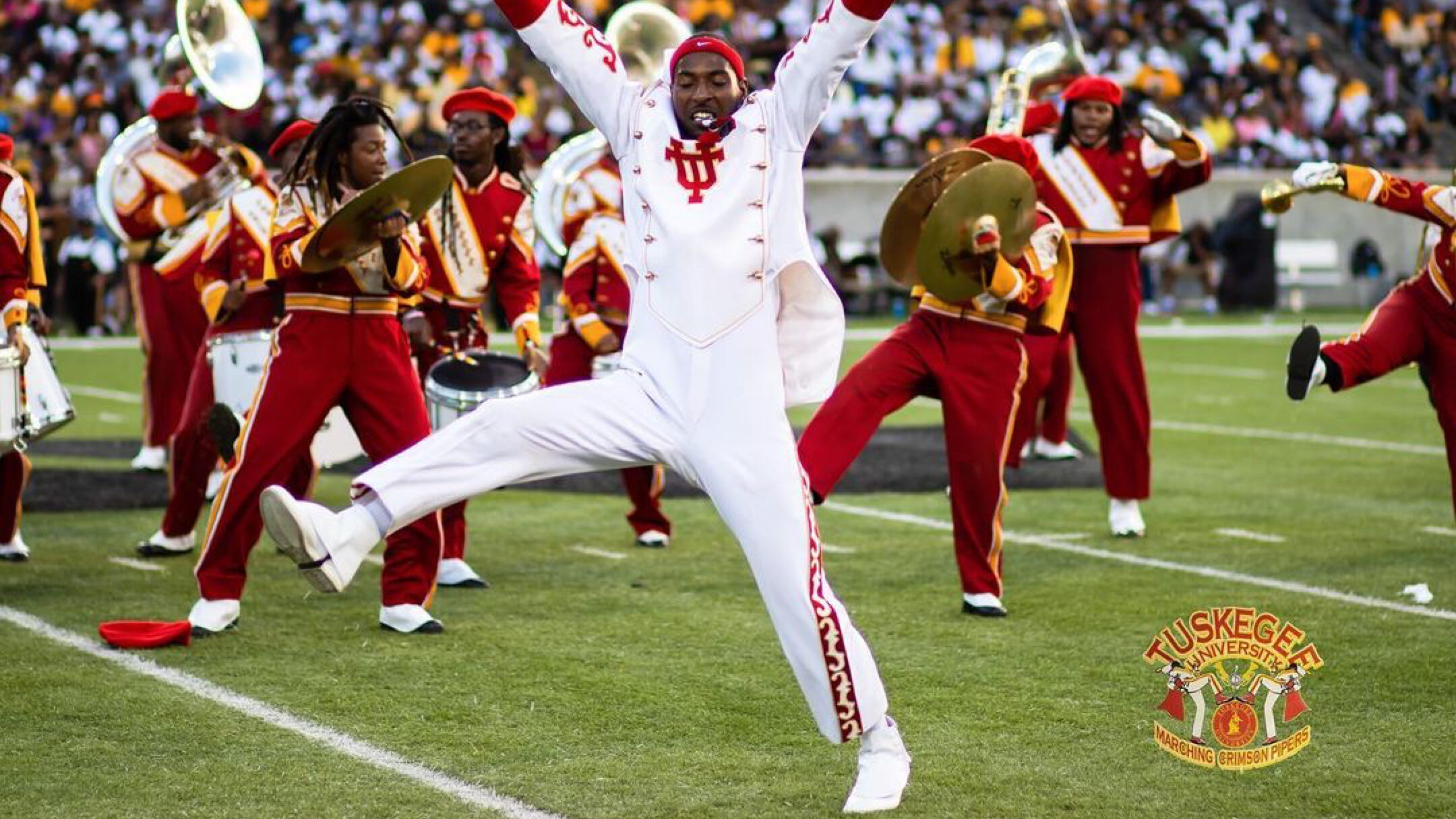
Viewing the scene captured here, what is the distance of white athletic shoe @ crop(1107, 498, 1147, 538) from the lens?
29.7 feet

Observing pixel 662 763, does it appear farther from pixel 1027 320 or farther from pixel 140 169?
pixel 140 169

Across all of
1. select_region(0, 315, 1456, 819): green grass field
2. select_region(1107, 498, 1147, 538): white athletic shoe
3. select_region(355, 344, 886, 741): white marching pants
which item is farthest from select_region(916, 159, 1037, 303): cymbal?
select_region(1107, 498, 1147, 538): white athletic shoe

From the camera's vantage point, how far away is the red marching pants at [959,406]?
6.97 m

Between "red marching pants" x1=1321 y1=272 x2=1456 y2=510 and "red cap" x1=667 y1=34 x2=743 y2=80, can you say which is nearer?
"red cap" x1=667 y1=34 x2=743 y2=80

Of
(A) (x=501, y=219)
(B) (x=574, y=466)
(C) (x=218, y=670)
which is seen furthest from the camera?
(A) (x=501, y=219)

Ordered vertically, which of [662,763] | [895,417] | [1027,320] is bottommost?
[895,417]

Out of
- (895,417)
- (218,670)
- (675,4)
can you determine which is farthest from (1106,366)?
(675,4)

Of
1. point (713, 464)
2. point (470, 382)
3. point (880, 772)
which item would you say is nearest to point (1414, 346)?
point (470, 382)

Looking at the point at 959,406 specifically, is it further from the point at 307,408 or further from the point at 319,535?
the point at 319,535

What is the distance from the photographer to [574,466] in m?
4.78

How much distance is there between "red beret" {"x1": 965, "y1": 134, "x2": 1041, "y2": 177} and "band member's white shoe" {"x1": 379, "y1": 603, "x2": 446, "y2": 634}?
248 centimetres

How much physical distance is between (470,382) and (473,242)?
64 centimetres

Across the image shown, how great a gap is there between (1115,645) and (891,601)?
1067mm

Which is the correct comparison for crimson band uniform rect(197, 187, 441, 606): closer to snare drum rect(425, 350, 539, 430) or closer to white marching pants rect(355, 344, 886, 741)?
snare drum rect(425, 350, 539, 430)
